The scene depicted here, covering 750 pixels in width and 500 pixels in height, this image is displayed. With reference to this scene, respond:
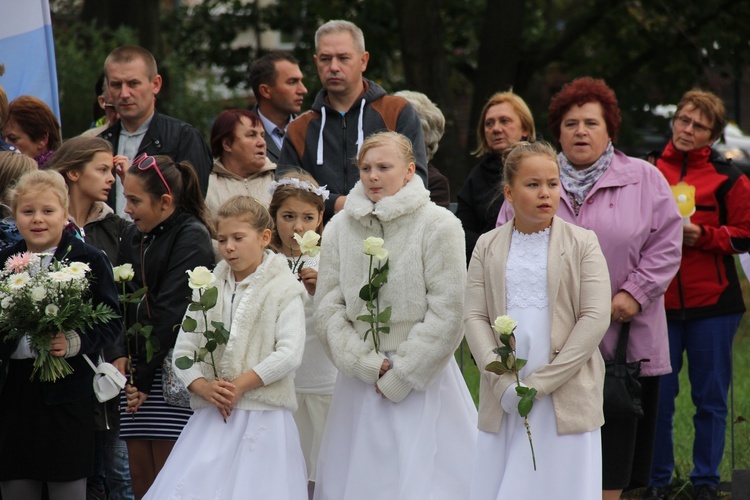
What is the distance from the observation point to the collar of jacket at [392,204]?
5422mm

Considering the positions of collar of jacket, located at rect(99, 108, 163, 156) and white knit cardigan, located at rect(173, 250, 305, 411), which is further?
collar of jacket, located at rect(99, 108, 163, 156)

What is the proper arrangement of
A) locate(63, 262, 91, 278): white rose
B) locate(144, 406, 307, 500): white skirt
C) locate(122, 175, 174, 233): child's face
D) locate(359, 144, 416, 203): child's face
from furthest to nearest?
locate(122, 175, 174, 233): child's face
locate(359, 144, 416, 203): child's face
locate(144, 406, 307, 500): white skirt
locate(63, 262, 91, 278): white rose

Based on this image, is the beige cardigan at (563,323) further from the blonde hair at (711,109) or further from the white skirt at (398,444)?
the blonde hair at (711,109)

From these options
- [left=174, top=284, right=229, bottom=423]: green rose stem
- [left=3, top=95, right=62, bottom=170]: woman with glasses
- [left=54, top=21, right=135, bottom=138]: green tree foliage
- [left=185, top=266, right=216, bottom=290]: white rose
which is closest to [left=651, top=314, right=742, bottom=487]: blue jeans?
Result: [left=174, top=284, right=229, bottom=423]: green rose stem

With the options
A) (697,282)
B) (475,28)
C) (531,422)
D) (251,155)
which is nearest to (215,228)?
(251,155)

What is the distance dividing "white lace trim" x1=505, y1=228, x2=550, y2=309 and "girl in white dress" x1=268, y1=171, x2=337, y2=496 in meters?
1.24

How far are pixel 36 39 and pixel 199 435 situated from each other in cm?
Answer: 402

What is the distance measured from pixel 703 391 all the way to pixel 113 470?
362cm

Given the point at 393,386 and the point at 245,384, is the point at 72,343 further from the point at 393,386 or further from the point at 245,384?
the point at 393,386

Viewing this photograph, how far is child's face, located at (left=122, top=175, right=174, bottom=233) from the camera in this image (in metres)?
5.77

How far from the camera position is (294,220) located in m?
6.06

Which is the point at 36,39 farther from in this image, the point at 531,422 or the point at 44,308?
the point at 531,422

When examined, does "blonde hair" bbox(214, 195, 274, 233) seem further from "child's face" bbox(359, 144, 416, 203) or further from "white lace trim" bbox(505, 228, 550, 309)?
"white lace trim" bbox(505, 228, 550, 309)

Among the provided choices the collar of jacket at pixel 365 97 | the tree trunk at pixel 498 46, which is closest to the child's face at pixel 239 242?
the collar of jacket at pixel 365 97
